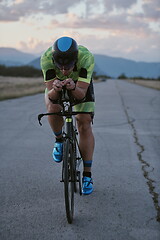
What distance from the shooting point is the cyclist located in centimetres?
305

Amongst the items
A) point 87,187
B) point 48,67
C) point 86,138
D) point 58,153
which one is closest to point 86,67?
point 48,67

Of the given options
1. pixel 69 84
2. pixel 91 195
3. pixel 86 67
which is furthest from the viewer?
pixel 91 195

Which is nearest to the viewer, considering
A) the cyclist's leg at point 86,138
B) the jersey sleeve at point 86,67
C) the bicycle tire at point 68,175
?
the bicycle tire at point 68,175

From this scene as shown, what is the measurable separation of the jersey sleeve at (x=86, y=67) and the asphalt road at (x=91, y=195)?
4.17 ft

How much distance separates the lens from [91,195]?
12.6ft

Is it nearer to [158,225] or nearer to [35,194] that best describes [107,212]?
[158,225]

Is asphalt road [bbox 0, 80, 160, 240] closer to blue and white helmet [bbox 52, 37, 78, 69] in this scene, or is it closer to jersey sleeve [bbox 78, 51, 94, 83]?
jersey sleeve [bbox 78, 51, 94, 83]

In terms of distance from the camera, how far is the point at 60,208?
11.2 ft

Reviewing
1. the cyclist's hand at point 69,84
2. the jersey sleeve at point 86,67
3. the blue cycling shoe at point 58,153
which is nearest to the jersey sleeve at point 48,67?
the jersey sleeve at point 86,67

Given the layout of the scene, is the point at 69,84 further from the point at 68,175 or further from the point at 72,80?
the point at 68,175

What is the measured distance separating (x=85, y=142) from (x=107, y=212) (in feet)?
2.84

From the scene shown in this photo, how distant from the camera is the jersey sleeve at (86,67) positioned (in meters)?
3.36

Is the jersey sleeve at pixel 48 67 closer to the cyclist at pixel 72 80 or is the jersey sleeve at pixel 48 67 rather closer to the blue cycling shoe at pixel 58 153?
the cyclist at pixel 72 80

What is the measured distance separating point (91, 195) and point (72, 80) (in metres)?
1.42
